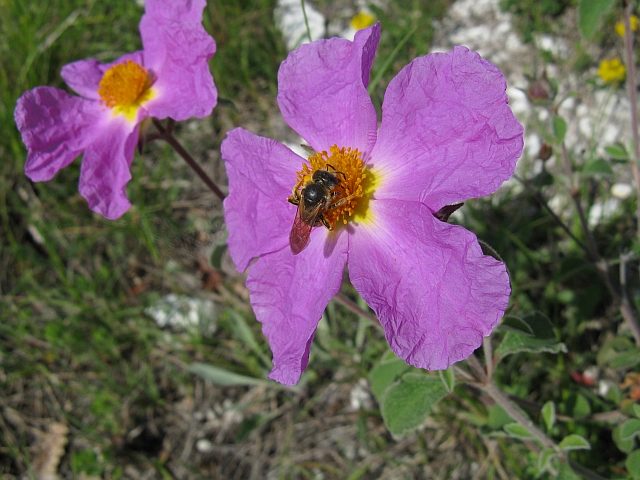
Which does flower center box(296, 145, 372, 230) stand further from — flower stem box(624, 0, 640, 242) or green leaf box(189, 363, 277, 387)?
green leaf box(189, 363, 277, 387)

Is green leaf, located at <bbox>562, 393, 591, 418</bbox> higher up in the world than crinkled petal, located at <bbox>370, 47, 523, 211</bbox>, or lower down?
lower down

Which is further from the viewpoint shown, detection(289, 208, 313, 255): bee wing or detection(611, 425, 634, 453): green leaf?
detection(611, 425, 634, 453): green leaf

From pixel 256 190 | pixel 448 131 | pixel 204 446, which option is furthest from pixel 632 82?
pixel 204 446

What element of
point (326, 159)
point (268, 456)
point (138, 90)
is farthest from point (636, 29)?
point (268, 456)

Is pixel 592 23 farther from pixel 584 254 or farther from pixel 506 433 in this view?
pixel 506 433

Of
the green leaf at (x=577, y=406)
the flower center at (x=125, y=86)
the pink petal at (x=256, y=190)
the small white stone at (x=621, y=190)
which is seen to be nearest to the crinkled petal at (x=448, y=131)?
the pink petal at (x=256, y=190)

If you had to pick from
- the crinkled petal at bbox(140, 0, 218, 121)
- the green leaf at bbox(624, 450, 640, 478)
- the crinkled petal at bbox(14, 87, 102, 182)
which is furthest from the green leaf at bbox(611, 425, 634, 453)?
the crinkled petal at bbox(14, 87, 102, 182)

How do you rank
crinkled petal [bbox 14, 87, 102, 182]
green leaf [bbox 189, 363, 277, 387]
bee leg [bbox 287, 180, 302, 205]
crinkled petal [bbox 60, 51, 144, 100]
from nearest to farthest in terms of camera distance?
bee leg [bbox 287, 180, 302, 205] < crinkled petal [bbox 14, 87, 102, 182] < crinkled petal [bbox 60, 51, 144, 100] < green leaf [bbox 189, 363, 277, 387]

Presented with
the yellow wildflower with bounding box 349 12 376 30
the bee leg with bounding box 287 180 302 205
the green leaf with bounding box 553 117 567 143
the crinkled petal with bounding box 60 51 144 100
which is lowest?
the yellow wildflower with bounding box 349 12 376 30

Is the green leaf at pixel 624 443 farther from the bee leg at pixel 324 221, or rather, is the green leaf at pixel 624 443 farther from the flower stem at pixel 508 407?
the bee leg at pixel 324 221

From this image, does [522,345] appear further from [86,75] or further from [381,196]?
[86,75]
